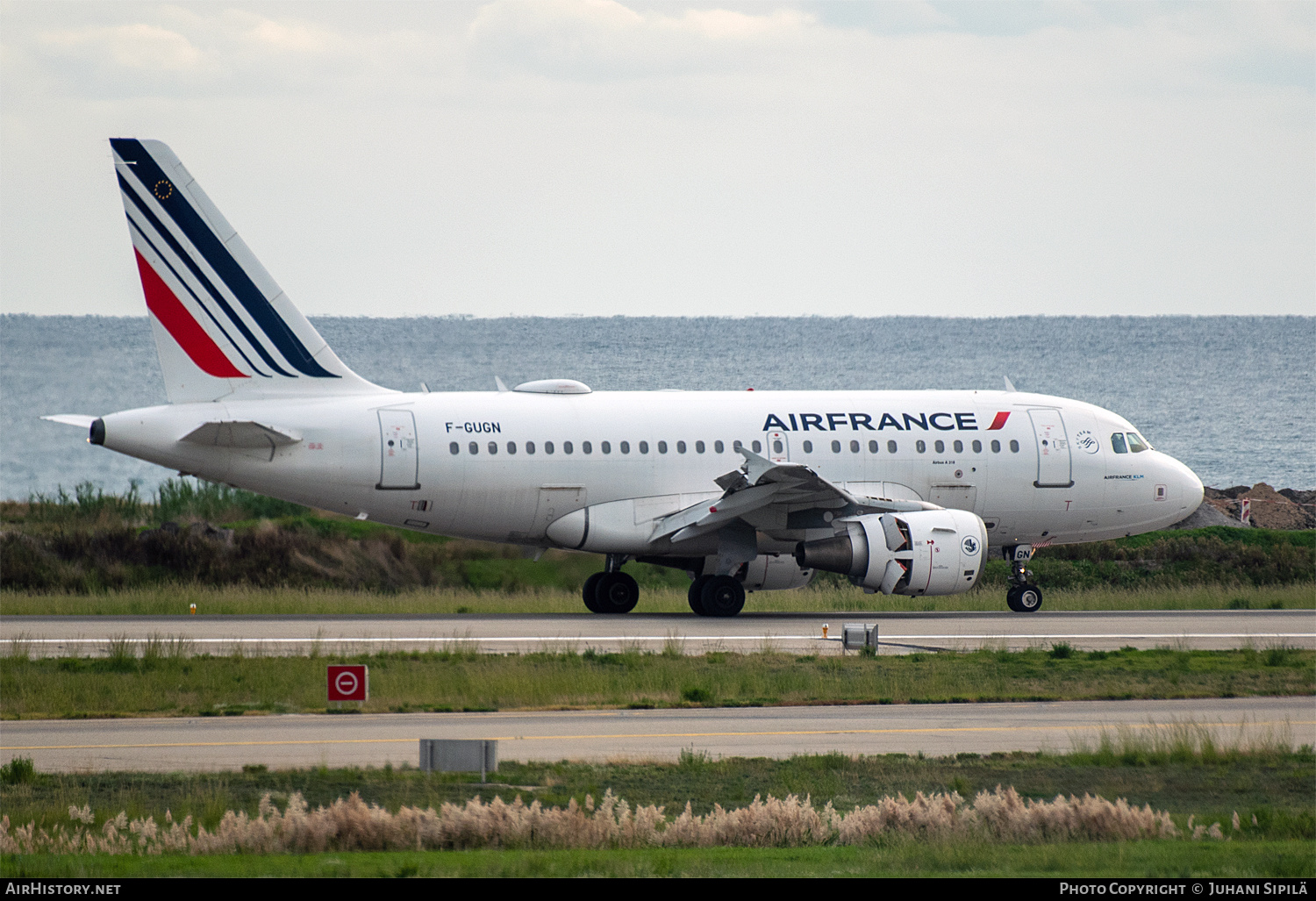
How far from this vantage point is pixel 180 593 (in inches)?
1425

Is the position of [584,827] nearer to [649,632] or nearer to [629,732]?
[629,732]

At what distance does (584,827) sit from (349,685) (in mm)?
7444

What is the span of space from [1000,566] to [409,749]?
2989 cm

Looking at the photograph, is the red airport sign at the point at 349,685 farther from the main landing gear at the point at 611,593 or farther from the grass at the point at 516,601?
the main landing gear at the point at 611,593

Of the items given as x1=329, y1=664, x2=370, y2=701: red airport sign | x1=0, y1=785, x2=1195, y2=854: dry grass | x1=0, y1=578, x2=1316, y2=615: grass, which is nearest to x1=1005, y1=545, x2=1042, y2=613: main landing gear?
x1=0, y1=578, x2=1316, y2=615: grass

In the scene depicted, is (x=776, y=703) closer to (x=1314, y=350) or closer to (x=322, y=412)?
(x=322, y=412)

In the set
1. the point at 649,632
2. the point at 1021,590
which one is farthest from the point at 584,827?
the point at 1021,590

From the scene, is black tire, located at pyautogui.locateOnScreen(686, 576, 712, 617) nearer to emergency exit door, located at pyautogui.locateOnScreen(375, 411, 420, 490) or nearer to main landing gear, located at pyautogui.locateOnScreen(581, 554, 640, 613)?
main landing gear, located at pyautogui.locateOnScreen(581, 554, 640, 613)

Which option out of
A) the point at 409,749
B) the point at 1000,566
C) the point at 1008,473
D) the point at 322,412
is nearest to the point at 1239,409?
the point at 1000,566

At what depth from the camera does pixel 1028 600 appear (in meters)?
34.9

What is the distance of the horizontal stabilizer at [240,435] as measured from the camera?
30.8 meters

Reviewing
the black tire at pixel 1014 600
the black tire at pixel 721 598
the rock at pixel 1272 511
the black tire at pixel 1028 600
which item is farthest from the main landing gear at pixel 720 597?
the rock at pixel 1272 511

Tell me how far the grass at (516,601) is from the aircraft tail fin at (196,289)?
15.3ft

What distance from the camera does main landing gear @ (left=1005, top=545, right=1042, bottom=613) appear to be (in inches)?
1374
